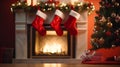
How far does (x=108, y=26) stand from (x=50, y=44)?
1253 millimetres

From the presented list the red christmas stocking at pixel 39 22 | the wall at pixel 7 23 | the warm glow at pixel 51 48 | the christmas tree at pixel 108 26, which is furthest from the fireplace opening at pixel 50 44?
the christmas tree at pixel 108 26

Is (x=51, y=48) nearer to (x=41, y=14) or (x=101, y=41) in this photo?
(x=41, y=14)

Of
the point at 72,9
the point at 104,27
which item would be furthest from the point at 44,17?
the point at 104,27

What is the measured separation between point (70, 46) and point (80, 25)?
411 millimetres

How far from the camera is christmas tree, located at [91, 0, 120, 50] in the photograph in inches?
146

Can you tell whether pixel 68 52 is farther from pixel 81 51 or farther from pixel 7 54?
pixel 7 54

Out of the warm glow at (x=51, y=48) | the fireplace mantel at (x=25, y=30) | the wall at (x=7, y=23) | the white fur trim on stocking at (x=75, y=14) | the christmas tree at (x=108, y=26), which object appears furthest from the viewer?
the wall at (x=7, y=23)

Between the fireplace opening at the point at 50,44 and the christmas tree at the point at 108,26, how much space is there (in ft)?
2.48

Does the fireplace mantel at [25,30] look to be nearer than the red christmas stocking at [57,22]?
No

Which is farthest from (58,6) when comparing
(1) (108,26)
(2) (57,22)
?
(1) (108,26)

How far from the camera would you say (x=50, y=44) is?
4523mm

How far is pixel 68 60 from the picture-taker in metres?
4.45

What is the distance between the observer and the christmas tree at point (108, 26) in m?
3.70

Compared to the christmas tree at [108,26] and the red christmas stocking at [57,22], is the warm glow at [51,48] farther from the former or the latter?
the christmas tree at [108,26]
